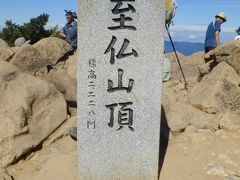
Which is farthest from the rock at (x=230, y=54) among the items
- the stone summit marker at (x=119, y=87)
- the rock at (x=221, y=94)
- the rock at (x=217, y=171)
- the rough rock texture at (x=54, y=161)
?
the rough rock texture at (x=54, y=161)

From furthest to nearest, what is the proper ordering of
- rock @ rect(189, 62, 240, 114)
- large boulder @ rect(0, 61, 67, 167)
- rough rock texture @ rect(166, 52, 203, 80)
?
rough rock texture @ rect(166, 52, 203, 80), rock @ rect(189, 62, 240, 114), large boulder @ rect(0, 61, 67, 167)

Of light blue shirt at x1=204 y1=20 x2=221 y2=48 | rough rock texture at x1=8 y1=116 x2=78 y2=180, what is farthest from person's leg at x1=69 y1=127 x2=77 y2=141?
light blue shirt at x1=204 y1=20 x2=221 y2=48

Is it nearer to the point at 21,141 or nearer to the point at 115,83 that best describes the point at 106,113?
the point at 115,83

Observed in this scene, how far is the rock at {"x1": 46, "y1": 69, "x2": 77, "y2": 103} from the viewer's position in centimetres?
747

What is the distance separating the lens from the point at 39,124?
6.43 m

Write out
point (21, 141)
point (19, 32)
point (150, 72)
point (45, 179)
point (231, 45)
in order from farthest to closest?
point (19, 32) < point (231, 45) < point (21, 141) < point (45, 179) < point (150, 72)

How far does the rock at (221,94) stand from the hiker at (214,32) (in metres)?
2.58

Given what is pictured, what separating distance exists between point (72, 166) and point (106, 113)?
121 cm

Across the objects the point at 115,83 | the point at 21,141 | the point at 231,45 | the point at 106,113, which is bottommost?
the point at 21,141

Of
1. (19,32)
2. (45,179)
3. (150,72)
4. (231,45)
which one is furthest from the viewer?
(19,32)

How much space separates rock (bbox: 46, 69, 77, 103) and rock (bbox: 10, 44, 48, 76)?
2.97 ft

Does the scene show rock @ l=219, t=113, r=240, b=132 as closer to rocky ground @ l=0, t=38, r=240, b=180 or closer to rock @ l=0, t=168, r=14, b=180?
rocky ground @ l=0, t=38, r=240, b=180

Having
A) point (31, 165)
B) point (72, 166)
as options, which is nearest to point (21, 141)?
point (31, 165)

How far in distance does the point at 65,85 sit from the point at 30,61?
1.32 metres
